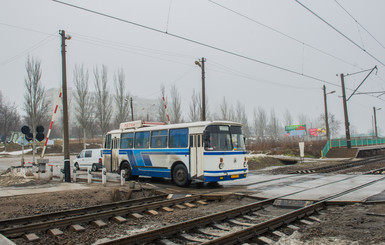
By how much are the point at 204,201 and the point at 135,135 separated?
7.68 meters

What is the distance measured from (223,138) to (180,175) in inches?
100

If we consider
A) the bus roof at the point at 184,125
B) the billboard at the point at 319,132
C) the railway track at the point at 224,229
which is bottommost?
the railway track at the point at 224,229

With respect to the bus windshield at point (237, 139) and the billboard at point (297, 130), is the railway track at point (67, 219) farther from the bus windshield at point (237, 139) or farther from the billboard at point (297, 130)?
the billboard at point (297, 130)

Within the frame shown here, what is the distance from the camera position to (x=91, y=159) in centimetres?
2495

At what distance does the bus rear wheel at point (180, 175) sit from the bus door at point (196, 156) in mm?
486

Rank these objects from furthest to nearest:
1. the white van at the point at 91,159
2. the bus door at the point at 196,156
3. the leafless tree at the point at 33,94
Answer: the leafless tree at the point at 33,94 < the white van at the point at 91,159 < the bus door at the point at 196,156

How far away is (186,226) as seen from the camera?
6.34m

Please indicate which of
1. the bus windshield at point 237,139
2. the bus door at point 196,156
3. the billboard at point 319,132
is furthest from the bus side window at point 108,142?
the billboard at point 319,132

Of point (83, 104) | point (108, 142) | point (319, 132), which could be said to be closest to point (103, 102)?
point (83, 104)

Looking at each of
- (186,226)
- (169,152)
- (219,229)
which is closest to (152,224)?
(186,226)

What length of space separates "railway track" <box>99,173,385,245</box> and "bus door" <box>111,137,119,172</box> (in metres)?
11.0

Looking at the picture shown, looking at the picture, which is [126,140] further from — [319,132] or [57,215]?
[319,132]

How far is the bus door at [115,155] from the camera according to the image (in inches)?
696

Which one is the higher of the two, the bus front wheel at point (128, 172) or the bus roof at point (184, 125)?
the bus roof at point (184, 125)
